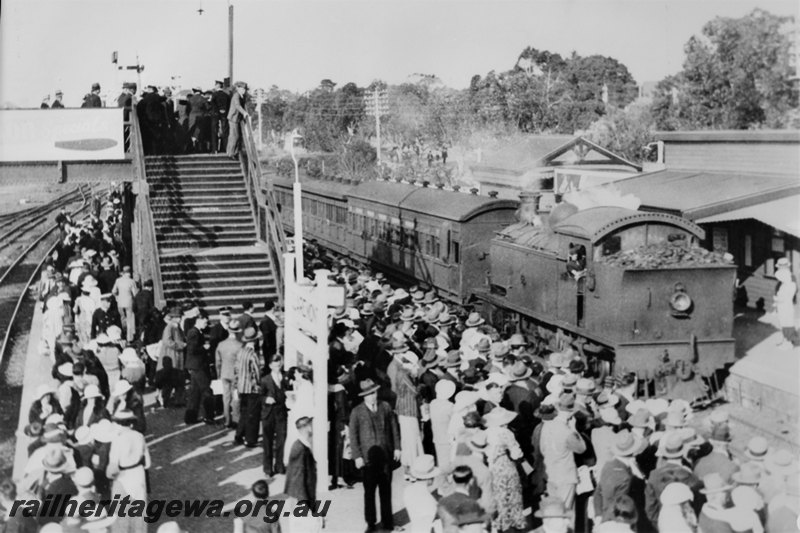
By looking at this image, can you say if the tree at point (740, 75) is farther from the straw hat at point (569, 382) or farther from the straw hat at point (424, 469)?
the straw hat at point (424, 469)

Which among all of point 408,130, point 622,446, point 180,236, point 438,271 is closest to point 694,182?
point 438,271

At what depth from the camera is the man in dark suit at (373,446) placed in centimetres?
941

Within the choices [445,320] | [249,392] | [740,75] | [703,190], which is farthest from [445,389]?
[740,75]

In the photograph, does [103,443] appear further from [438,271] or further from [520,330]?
[438,271]

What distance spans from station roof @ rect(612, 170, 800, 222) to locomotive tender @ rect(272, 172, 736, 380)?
3.91 metres

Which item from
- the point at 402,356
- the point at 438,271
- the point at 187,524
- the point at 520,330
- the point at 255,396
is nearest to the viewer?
the point at 187,524

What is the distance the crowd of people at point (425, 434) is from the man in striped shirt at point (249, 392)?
0.07 feet

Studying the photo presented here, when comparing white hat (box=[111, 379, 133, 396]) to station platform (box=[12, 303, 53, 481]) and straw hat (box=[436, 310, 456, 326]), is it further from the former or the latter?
straw hat (box=[436, 310, 456, 326])

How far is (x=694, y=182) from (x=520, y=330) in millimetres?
8407

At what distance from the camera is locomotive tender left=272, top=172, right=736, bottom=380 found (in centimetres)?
1447

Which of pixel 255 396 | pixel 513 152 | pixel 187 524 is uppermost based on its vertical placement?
pixel 513 152

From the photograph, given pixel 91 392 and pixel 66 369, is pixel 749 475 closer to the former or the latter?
pixel 91 392

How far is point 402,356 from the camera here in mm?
11273

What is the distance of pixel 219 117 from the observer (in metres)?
21.7
